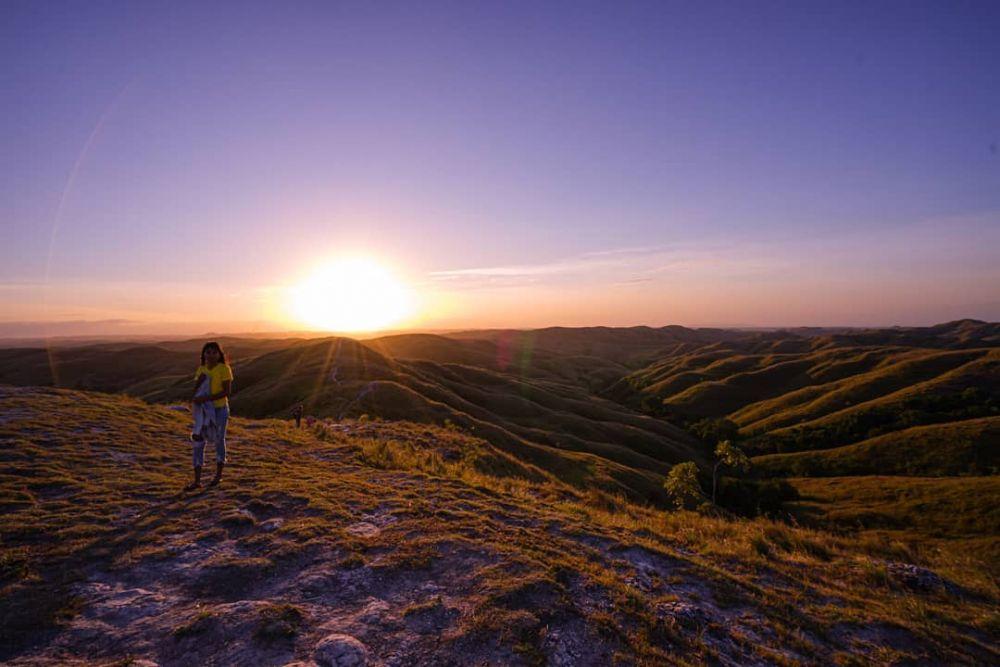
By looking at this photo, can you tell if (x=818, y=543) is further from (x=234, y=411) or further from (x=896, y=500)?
(x=896, y=500)

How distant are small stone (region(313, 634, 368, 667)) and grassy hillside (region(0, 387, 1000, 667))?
3 centimetres

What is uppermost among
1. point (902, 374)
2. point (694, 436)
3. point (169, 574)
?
point (169, 574)

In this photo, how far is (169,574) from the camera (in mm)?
7648

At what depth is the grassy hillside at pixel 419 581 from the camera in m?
6.03

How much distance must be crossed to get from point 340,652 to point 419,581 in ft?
6.95

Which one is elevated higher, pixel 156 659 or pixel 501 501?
pixel 156 659

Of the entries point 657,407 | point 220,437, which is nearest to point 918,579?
point 220,437

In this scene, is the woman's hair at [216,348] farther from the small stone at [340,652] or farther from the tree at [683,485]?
the tree at [683,485]

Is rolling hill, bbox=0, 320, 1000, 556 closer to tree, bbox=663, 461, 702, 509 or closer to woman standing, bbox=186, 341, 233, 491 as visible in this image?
tree, bbox=663, 461, 702, 509

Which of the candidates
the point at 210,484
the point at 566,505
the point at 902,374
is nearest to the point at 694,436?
the point at 902,374

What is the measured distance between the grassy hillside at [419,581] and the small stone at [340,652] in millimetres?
30

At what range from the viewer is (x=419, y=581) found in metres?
7.70

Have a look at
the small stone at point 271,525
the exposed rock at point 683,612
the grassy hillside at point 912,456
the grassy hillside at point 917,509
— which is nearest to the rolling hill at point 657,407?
the grassy hillside at point 912,456

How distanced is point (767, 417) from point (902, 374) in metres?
36.7
